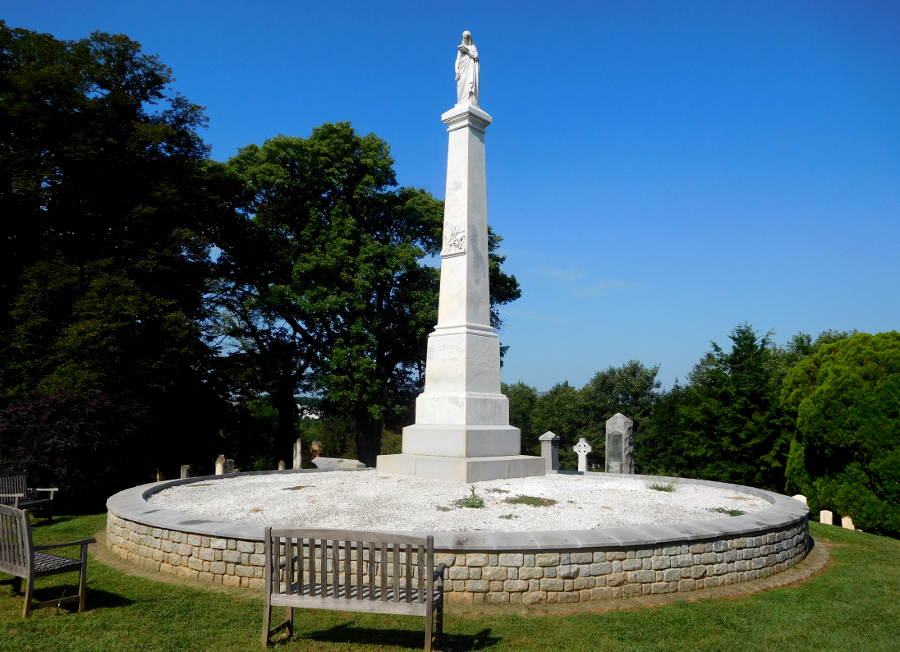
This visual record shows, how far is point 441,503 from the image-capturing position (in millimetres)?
7977

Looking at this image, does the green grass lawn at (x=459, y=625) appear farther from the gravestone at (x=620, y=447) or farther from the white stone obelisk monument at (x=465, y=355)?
the gravestone at (x=620, y=447)

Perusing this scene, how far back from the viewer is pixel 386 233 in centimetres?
2350

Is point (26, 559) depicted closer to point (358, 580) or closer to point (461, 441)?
point (358, 580)

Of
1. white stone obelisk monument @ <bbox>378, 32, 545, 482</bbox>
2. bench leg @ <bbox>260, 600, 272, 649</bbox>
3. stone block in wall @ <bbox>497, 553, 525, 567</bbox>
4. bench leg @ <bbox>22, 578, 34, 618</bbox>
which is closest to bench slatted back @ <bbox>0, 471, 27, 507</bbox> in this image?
bench leg @ <bbox>22, 578, 34, 618</bbox>

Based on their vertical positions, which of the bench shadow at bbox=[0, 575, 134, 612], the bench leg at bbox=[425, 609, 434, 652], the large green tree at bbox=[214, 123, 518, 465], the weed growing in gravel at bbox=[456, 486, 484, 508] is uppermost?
the large green tree at bbox=[214, 123, 518, 465]

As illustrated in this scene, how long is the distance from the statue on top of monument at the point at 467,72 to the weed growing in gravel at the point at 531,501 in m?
7.29

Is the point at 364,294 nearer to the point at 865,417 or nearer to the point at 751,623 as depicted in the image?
the point at 865,417

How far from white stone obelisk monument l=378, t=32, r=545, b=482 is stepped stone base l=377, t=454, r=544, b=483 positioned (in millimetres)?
17

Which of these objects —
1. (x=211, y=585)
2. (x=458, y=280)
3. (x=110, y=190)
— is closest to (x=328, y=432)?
(x=110, y=190)

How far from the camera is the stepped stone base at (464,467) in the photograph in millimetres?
9547

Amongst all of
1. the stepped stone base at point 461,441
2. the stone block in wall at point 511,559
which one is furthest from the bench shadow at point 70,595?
the stepped stone base at point 461,441

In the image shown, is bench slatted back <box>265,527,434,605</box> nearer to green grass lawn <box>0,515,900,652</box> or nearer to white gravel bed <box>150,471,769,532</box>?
green grass lawn <box>0,515,900,652</box>

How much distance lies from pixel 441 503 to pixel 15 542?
4553mm

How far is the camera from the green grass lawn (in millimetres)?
4543
